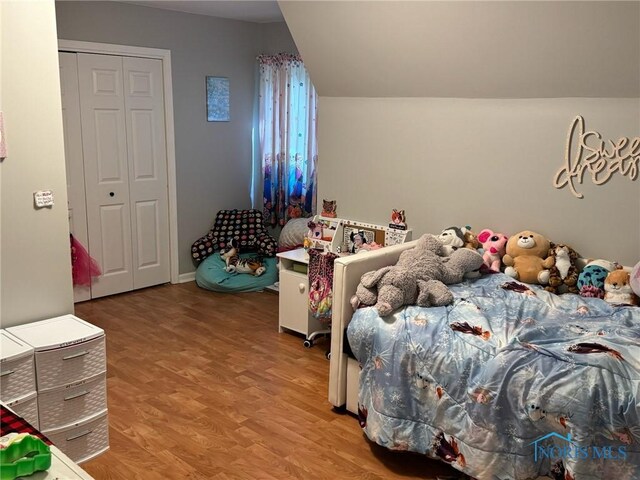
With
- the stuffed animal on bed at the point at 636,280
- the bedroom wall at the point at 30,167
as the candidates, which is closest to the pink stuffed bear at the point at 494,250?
the stuffed animal on bed at the point at 636,280

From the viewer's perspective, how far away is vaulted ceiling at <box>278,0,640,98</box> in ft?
9.42

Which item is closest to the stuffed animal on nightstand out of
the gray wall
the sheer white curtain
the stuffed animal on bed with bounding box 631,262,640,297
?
the stuffed animal on bed with bounding box 631,262,640,297

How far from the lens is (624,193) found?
311cm

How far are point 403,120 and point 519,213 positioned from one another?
96 cm

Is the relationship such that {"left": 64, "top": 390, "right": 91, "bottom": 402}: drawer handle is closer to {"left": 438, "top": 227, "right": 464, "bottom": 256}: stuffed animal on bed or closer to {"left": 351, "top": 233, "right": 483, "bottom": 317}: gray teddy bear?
{"left": 351, "top": 233, "right": 483, "bottom": 317}: gray teddy bear

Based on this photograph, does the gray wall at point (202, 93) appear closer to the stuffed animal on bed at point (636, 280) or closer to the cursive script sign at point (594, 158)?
the cursive script sign at point (594, 158)

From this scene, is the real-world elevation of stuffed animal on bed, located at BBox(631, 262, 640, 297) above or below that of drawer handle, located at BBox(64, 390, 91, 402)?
above

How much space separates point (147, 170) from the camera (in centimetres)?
511

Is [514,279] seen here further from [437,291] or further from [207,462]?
[207,462]

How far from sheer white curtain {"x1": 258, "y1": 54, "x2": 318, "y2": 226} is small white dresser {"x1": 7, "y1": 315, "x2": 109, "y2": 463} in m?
3.09

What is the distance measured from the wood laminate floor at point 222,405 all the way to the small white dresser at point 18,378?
465 millimetres

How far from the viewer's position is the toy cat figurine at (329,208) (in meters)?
4.39

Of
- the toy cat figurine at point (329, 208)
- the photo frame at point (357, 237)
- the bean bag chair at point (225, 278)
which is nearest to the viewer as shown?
the photo frame at point (357, 237)

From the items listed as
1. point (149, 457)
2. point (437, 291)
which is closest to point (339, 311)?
point (437, 291)
